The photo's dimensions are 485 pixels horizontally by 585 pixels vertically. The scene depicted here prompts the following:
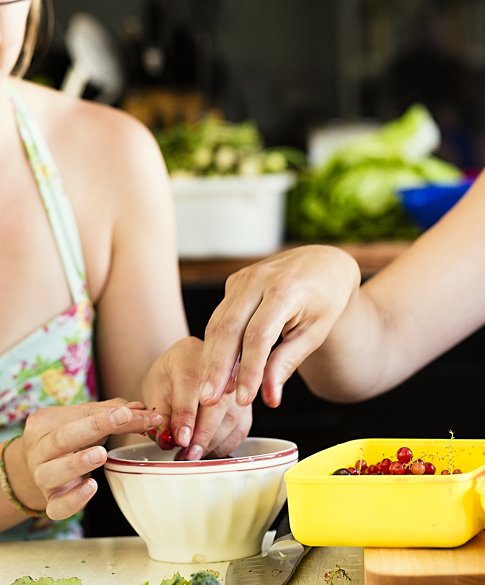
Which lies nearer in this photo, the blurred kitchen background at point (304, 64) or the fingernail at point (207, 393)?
the fingernail at point (207, 393)

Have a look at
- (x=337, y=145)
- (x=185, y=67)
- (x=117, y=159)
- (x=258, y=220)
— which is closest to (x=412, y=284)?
(x=117, y=159)

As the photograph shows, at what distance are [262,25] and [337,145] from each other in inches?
77.2

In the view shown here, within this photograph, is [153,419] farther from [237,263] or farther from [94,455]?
[237,263]

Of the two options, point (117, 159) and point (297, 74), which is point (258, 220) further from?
point (297, 74)

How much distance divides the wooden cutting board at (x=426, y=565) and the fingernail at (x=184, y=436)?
0.23 metres

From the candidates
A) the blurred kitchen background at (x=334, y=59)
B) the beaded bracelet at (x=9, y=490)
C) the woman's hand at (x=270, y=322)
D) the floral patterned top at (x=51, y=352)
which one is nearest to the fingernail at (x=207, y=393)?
the woman's hand at (x=270, y=322)

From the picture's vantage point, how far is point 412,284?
1.19 meters

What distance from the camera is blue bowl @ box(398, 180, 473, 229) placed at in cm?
208

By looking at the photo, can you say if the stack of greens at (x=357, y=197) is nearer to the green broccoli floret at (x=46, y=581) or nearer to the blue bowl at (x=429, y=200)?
the blue bowl at (x=429, y=200)

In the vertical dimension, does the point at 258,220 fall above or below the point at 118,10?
below

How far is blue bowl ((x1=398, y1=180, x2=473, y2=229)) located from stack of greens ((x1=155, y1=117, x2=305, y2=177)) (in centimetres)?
31

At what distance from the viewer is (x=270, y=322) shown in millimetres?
832

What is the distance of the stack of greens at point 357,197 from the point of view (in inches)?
92.4

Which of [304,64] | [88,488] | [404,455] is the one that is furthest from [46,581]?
[304,64]
